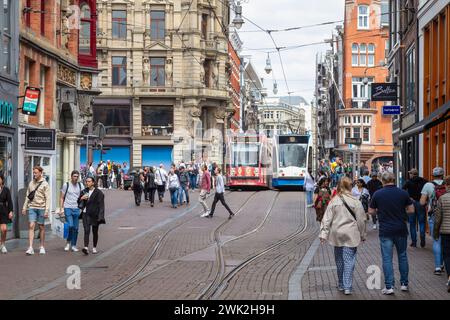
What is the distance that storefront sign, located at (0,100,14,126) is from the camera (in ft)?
68.5

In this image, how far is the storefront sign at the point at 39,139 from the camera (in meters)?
21.7

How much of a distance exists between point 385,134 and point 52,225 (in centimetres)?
6066

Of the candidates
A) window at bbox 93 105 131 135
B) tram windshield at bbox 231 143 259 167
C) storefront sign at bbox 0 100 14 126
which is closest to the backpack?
storefront sign at bbox 0 100 14 126

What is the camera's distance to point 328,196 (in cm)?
2186

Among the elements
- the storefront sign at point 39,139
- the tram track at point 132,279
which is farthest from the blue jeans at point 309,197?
the storefront sign at point 39,139

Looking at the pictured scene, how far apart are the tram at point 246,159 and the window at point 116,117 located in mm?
21448

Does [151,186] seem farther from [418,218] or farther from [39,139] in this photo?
[418,218]

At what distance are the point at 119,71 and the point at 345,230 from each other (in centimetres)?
5628

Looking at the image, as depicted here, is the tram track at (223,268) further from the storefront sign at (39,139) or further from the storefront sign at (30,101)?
the storefront sign at (30,101)

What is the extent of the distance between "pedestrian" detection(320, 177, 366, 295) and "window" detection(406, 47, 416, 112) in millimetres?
19296

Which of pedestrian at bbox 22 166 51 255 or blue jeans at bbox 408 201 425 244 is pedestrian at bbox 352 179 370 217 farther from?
pedestrian at bbox 22 166 51 255

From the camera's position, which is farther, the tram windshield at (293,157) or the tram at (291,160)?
the tram windshield at (293,157)

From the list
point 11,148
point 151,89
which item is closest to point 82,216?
point 11,148

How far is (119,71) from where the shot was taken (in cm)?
6694
